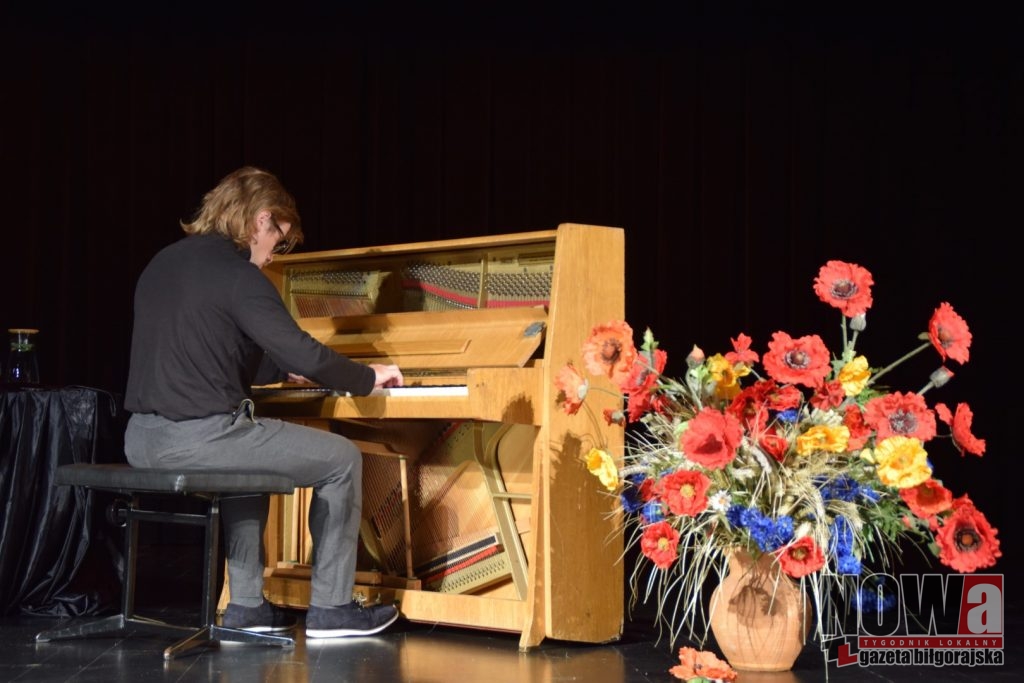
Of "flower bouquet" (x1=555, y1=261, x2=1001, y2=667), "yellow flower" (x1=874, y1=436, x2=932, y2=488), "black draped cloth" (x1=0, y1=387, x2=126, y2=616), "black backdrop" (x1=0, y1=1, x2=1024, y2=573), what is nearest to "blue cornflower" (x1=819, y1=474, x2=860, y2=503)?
"flower bouquet" (x1=555, y1=261, x2=1001, y2=667)

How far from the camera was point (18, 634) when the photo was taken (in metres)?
3.79

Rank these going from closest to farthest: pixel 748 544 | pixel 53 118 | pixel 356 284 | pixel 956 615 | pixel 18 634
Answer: pixel 748 544 → pixel 18 634 → pixel 956 615 → pixel 356 284 → pixel 53 118

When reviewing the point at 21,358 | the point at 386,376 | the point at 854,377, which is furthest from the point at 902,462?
the point at 21,358

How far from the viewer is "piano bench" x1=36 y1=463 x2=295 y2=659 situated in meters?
3.32

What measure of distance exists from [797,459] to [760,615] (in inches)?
16.0

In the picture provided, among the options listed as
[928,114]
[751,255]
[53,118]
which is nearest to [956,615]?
[751,255]

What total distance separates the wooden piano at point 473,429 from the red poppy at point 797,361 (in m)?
0.69

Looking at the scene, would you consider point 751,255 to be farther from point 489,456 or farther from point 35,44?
point 35,44

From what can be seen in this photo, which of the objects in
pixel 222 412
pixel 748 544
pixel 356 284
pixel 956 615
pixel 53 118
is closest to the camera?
pixel 748 544

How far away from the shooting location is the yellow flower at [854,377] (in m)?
3.00

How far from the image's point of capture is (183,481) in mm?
3277

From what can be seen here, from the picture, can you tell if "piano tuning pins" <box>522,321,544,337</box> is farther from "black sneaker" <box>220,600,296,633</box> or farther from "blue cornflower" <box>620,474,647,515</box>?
"black sneaker" <box>220,600,296,633</box>

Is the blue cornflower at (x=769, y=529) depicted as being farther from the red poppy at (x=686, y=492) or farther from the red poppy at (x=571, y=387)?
the red poppy at (x=571, y=387)

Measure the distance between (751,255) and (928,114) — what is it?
3.68ft
